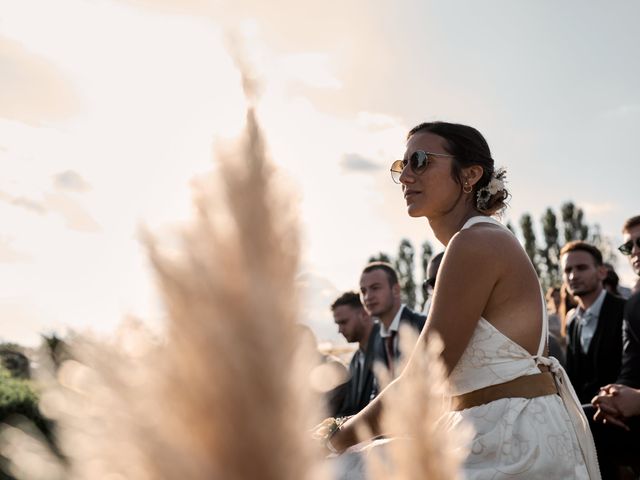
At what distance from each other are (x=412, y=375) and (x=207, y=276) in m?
0.24

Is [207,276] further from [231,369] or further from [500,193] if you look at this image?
[500,193]

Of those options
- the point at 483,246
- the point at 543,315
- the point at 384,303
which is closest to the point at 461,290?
the point at 483,246

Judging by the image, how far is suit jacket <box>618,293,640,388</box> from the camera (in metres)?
4.95

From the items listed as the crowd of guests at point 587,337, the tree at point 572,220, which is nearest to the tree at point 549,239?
the tree at point 572,220

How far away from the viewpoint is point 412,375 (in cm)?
56

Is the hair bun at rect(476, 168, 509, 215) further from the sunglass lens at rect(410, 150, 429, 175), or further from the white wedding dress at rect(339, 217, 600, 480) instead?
the white wedding dress at rect(339, 217, 600, 480)

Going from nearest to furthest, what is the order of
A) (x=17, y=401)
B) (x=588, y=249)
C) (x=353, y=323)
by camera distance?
(x=588, y=249) → (x=353, y=323) → (x=17, y=401)

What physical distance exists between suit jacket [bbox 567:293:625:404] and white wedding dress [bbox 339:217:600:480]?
3451 millimetres

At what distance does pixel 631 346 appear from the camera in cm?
505

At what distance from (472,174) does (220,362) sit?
2965 millimetres

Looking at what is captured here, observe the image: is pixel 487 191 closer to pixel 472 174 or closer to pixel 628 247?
pixel 472 174

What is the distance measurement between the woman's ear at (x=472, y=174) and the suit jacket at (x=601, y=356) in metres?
3.57

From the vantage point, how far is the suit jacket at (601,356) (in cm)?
582

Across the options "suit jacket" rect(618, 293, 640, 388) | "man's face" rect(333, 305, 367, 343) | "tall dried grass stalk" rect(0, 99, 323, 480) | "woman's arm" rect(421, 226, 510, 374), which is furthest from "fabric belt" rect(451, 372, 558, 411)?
"man's face" rect(333, 305, 367, 343)
